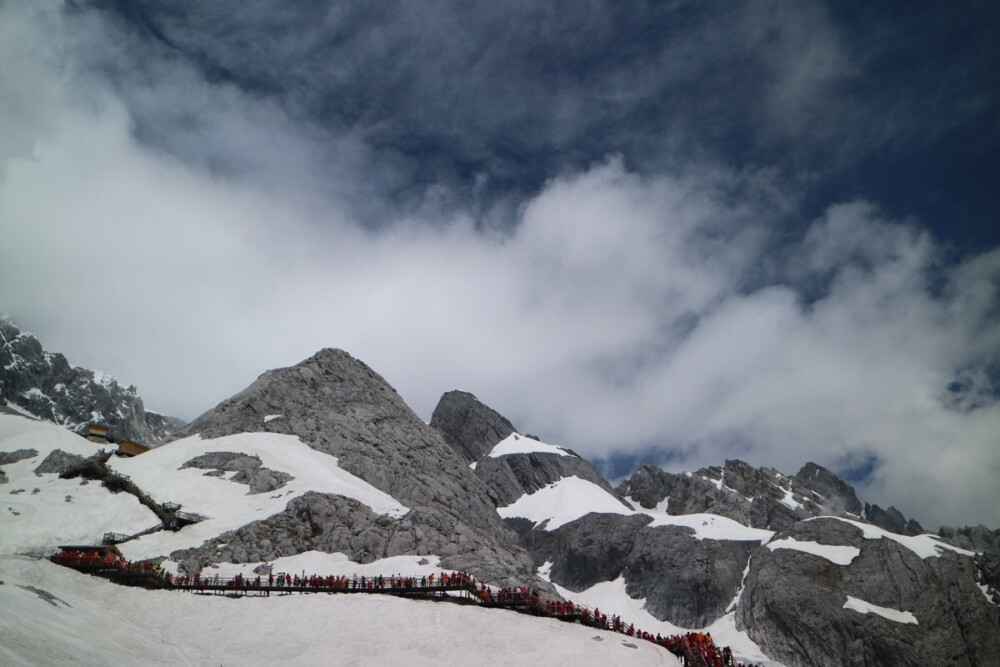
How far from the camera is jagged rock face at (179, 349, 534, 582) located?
67.3m

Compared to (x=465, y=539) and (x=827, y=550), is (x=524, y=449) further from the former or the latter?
(x=465, y=539)

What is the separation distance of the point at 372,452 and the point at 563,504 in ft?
258

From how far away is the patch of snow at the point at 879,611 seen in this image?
90250 millimetres

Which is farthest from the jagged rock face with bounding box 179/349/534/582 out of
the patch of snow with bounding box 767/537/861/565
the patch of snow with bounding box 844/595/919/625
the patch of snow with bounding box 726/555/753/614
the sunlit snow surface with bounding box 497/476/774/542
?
the sunlit snow surface with bounding box 497/476/774/542

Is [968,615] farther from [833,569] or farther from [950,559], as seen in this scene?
[833,569]

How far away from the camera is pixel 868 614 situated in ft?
297

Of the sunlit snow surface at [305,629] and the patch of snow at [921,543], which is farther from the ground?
the patch of snow at [921,543]

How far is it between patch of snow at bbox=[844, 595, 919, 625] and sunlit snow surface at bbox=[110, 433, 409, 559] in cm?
6764

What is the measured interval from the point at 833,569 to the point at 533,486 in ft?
295

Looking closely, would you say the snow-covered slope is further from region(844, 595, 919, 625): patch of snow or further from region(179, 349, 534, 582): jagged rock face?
region(844, 595, 919, 625): patch of snow

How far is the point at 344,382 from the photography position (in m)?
120

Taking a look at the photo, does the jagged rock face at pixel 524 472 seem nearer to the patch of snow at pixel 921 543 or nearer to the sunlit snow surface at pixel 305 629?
the patch of snow at pixel 921 543

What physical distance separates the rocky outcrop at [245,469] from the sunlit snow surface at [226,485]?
37.5 inches

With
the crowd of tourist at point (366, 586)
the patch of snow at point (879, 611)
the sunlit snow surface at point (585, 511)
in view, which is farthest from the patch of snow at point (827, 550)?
the crowd of tourist at point (366, 586)
